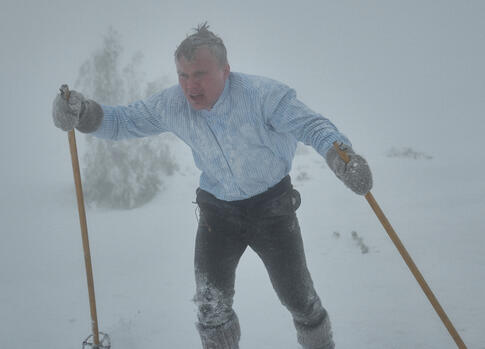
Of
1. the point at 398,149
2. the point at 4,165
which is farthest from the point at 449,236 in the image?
the point at 4,165

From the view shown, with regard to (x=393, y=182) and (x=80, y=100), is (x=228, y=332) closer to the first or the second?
(x=80, y=100)

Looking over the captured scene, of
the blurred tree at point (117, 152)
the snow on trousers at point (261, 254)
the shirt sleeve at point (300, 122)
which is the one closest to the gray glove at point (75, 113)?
the snow on trousers at point (261, 254)

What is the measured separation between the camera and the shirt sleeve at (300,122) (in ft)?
4.78

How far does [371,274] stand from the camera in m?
3.59

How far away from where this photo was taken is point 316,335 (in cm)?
180

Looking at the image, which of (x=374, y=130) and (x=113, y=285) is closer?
(x=113, y=285)

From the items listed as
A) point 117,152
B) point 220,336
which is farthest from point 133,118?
point 117,152

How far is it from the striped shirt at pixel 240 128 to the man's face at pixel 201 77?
63 mm

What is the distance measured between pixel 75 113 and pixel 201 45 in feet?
2.87

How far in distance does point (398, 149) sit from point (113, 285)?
12.0 m

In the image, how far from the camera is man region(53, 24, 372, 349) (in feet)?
5.15

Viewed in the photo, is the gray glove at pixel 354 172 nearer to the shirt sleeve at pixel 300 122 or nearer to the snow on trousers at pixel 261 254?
the shirt sleeve at pixel 300 122

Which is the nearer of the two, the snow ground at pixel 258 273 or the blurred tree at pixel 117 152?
the snow ground at pixel 258 273

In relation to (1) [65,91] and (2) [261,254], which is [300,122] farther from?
(1) [65,91]
